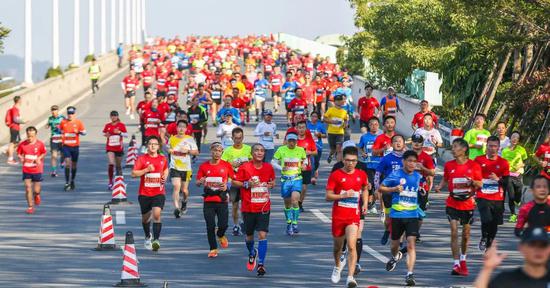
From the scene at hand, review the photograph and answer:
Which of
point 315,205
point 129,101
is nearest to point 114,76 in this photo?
point 129,101

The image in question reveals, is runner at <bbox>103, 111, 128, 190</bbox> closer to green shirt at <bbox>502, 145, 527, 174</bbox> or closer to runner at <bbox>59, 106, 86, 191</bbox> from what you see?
runner at <bbox>59, 106, 86, 191</bbox>

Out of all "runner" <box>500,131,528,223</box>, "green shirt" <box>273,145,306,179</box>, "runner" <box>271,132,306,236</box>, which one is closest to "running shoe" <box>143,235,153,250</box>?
"runner" <box>271,132,306,236</box>

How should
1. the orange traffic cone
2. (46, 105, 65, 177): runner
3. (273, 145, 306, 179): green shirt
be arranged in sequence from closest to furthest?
(273, 145, 306, 179): green shirt → (46, 105, 65, 177): runner → the orange traffic cone

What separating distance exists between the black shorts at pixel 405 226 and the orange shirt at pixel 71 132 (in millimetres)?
13099

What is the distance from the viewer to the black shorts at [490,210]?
19562 millimetres

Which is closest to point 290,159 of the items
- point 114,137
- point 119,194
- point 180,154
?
point 180,154

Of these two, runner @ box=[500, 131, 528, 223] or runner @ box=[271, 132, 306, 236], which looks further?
runner @ box=[500, 131, 528, 223]

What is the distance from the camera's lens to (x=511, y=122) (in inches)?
1332

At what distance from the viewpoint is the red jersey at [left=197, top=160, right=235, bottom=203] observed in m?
19.6

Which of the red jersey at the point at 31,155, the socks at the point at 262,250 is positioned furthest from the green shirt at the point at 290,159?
the red jersey at the point at 31,155

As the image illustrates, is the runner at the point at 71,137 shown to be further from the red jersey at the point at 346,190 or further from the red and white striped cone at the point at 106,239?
the red jersey at the point at 346,190

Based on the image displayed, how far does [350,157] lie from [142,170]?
174 inches

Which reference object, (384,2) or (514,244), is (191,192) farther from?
(384,2)

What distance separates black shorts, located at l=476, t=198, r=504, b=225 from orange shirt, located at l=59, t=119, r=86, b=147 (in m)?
12.1
